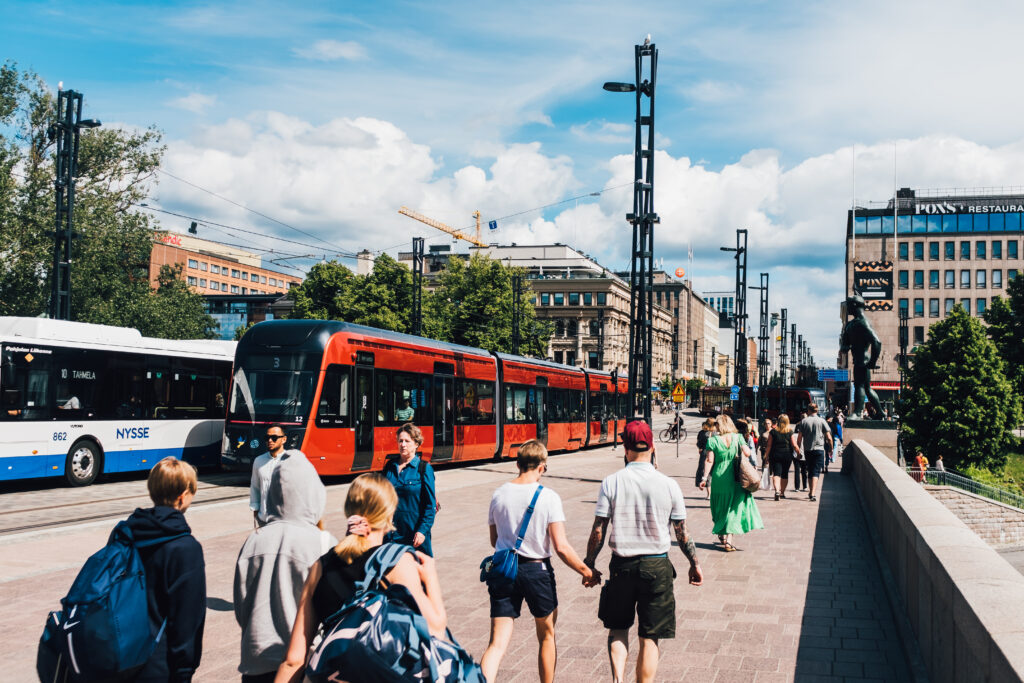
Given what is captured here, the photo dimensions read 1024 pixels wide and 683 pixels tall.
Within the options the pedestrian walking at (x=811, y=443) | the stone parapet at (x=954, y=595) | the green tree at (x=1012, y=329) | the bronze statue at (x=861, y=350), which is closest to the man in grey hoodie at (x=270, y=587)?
the stone parapet at (x=954, y=595)

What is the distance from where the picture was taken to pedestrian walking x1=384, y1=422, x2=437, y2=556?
6711 mm

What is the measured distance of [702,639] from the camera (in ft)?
Answer: 22.7

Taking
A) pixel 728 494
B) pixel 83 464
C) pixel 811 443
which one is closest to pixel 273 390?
pixel 83 464

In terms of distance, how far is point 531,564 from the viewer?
5309 millimetres

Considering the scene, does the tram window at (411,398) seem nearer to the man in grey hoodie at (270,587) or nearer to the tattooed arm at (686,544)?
the tattooed arm at (686,544)

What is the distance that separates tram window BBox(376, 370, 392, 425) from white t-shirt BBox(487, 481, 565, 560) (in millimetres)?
14068

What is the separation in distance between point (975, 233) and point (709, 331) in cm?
9752

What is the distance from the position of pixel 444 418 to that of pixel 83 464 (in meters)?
8.06

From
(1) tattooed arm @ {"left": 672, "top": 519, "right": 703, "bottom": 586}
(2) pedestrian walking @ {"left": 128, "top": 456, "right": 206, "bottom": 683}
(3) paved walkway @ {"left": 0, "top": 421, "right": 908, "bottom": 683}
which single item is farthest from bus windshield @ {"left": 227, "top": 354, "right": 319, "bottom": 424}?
(2) pedestrian walking @ {"left": 128, "top": 456, "right": 206, "bottom": 683}

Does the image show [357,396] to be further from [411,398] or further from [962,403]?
[962,403]

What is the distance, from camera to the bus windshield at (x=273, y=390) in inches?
683

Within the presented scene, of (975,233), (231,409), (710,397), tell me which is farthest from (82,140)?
(975,233)

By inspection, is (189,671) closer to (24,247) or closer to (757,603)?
(757,603)

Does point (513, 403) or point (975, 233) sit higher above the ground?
point (975, 233)
